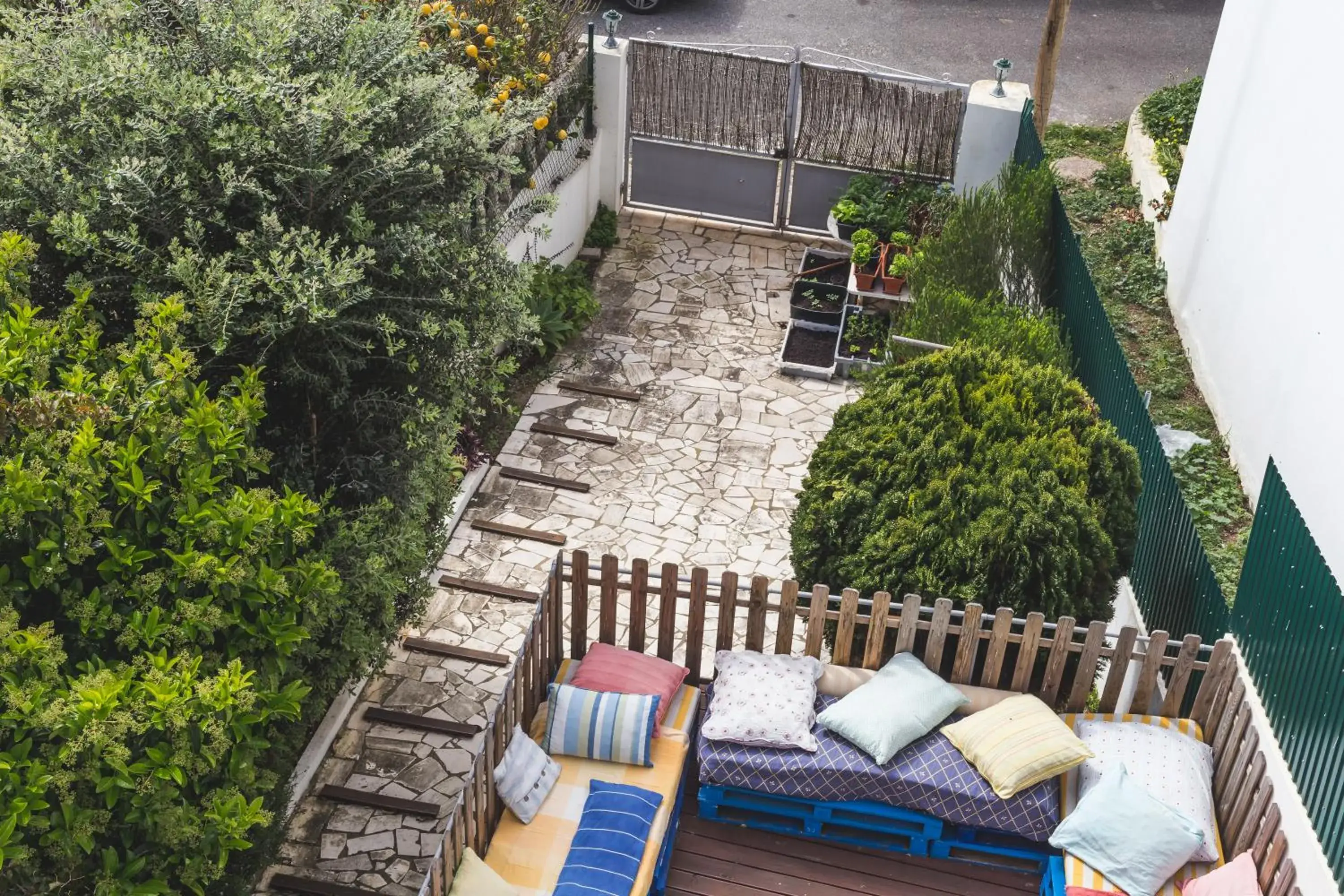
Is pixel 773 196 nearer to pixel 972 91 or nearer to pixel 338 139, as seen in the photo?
pixel 972 91

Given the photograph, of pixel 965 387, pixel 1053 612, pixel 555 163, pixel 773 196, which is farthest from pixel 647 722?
pixel 773 196

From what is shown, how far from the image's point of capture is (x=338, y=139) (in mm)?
6117

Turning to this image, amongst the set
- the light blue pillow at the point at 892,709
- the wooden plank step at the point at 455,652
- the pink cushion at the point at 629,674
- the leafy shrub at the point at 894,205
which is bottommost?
the wooden plank step at the point at 455,652

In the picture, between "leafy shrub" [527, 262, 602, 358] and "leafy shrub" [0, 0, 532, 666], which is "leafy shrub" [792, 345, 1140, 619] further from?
"leafy shrub" [527, 262, 602, 358]

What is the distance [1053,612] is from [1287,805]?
1434 mm

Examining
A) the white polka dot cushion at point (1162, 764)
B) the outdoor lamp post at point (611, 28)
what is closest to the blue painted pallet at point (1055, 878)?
the white polka dot cushion at point (1162, 764)

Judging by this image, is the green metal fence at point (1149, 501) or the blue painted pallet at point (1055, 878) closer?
the blue painted pallet at point (1055, 878)

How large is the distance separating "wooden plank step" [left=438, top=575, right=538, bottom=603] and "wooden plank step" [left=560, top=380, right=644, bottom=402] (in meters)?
2.46

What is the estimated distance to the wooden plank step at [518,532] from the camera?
909 centimetres

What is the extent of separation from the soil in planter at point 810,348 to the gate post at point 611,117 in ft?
8.99

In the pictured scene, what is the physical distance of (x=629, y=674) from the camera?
7.02 metres

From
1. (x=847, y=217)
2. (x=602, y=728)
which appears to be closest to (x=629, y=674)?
(x=602, y=728)

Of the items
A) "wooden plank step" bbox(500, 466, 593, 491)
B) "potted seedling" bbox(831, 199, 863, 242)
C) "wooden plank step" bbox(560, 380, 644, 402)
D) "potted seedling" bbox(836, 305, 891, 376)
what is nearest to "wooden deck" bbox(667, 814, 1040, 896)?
"wooden plank step" bbox(500, 466, 593, 491)

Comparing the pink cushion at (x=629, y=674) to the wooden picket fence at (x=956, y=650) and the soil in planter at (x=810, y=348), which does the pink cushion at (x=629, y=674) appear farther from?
the soil in planter at (x=810, y=348)
